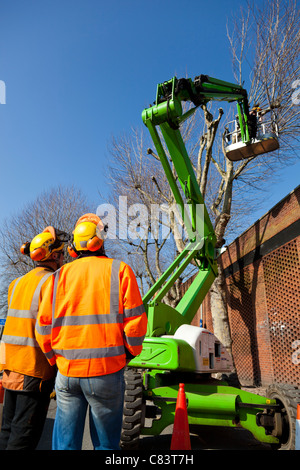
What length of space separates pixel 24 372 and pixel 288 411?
3373 millimetres

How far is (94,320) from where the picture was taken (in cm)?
236

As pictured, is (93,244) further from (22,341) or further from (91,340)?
(22,341)

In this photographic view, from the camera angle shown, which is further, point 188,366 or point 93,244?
point 188,366

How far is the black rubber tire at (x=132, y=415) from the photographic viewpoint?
4.06 meters

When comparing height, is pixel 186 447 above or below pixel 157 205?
below

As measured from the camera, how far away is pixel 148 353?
4910mm

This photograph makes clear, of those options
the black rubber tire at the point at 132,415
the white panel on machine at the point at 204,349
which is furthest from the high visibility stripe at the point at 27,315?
the white panel on machine at the point at 204,349

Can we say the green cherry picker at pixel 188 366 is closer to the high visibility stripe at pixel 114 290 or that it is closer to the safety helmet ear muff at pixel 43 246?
the safety helmet ear muff at pixel 43 246

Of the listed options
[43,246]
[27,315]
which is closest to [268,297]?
[43,246]

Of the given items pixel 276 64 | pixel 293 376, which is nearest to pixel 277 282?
pixel 293 376

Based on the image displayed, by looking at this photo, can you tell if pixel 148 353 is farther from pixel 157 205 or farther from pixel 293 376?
pixel 157 205

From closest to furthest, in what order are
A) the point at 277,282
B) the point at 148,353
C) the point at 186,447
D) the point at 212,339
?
1. the point at 186,447
2. the point at 148,353
3. the point at 212,339
4. the point at 277,282

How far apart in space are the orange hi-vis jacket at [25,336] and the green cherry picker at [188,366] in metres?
1.78
